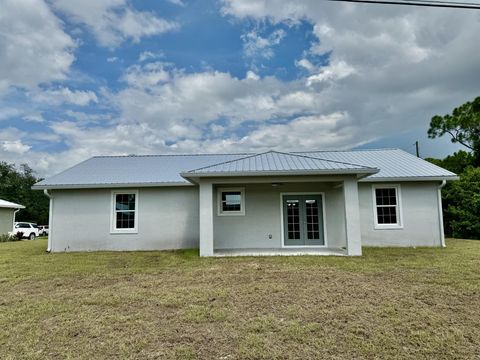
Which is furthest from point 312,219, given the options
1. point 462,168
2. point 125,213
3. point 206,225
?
point 462,168

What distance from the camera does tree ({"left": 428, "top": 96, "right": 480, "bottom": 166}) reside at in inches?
938

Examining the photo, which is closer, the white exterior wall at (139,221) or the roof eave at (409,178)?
the roof eave at (409,178)

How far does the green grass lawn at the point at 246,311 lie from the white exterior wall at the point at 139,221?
3.97m

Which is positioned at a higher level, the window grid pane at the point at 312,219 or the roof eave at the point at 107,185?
the roof eave at the point at 107,185

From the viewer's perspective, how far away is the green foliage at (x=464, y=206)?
53.9 ft

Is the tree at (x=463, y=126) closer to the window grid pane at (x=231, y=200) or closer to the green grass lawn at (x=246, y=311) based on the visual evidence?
the green grass lawn at (x=246, y=311)

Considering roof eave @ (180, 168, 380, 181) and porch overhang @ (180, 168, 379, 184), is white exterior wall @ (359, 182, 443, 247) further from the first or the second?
roof eave @ (180, 168, 380, 181)

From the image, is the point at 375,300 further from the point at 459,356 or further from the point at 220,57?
the point at 220,57

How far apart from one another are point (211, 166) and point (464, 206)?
14231 mm

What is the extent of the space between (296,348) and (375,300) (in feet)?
7.92

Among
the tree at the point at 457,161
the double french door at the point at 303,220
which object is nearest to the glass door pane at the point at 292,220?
the double french door at the point at 303,220

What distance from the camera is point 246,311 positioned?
5.06 metres

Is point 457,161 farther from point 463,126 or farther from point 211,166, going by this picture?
point 211,166

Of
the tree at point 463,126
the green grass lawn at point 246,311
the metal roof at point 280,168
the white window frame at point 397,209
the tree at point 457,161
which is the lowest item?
the green grass lawn at point 246,311
